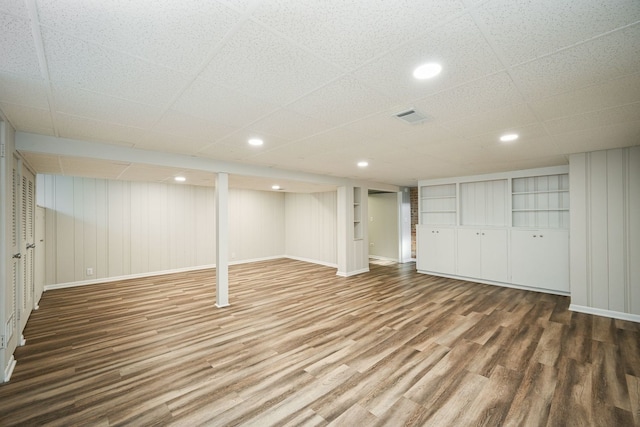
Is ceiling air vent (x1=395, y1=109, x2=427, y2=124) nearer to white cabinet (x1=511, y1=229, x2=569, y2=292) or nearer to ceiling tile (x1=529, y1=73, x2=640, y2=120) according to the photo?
ceiling tile (x1=529, y1=73, x2=640, y2=120)

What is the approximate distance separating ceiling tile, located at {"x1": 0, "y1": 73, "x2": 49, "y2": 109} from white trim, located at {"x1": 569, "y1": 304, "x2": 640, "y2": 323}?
21.5 ft

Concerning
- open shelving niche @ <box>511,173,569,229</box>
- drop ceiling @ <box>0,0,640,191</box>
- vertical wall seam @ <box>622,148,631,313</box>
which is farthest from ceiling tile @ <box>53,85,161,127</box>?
open shelving niche @ <box>511,173,569,229</box>

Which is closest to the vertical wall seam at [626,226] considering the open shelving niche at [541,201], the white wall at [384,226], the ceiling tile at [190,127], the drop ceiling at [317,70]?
the drop ceiling at [317,70]

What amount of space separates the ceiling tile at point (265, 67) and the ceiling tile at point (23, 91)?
118 centimetres

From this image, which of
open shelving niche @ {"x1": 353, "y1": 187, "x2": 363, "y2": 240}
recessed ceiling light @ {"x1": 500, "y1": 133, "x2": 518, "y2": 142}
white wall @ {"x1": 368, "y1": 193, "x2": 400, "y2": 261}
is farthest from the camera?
A: white wall @ {"x1": 368, "y1": 193, "x2": 400, "y2": 261}

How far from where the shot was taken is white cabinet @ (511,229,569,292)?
4.90m

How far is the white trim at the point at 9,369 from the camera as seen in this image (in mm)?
2377

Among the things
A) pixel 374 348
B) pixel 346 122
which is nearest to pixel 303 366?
pixel 374 348

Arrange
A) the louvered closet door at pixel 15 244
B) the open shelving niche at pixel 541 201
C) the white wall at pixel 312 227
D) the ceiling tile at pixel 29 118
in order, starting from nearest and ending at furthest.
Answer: the ceiling tile at pixel 29 118 < the louvered closet door at pixel 15 244 < the open shelving niche at pixel 541 201 < the white wall at pixel 312 227

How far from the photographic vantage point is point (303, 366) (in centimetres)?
262

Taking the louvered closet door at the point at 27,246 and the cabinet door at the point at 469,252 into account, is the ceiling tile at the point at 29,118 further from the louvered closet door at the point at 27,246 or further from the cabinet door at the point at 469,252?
the cabinet door at the point at 469,252

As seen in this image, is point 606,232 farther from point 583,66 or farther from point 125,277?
point 125,277

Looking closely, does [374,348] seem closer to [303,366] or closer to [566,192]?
[303,366]

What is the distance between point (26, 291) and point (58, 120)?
2671 millimetres
